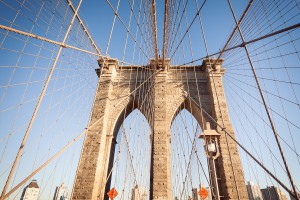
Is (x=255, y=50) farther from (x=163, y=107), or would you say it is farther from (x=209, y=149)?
(x=163, y=107)

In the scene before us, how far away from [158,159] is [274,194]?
48786 millimetres

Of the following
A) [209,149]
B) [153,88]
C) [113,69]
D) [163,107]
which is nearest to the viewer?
[209,149]

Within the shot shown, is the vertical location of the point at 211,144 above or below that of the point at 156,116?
below

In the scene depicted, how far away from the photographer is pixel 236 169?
23.0 feet

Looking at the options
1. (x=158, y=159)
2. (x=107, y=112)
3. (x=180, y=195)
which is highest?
(x=107, y=112)

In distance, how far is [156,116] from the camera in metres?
8.61

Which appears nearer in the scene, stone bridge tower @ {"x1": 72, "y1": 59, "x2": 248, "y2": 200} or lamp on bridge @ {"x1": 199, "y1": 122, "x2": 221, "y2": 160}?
lamp on bridge @ {"x1": 199, "y1": 122, "x2": 221, "y2": 160}

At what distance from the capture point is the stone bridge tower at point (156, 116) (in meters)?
7.06

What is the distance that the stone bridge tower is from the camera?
706 centimetres

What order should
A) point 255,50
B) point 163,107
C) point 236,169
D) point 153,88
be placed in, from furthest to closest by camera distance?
point 153,88
point 163,107
point 236,169
point 255,50

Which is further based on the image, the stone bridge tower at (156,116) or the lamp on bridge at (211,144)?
the stone bridge tower at (156,116)

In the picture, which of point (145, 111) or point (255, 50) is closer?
point (255, 50)

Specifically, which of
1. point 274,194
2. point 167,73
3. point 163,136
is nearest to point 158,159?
point 163,136

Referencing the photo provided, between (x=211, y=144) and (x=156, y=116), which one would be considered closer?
(x=211, y=144)
